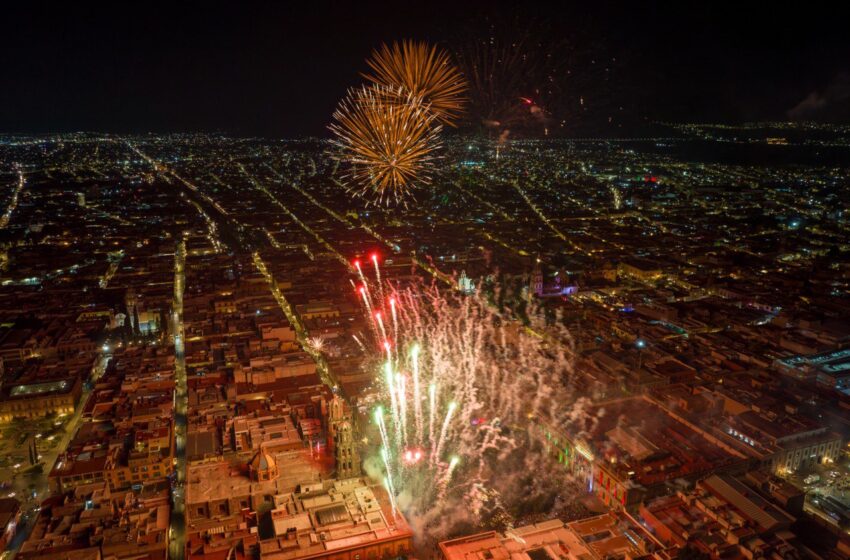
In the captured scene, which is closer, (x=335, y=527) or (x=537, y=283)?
(x=335, y=527)

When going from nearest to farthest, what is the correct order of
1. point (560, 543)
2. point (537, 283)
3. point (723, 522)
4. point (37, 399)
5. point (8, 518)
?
point (560, 543), point (723, 522), point (8, 518), point (37, 399), point (537, 283)

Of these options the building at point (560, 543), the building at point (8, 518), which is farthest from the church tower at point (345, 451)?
the building at point (8, 518)

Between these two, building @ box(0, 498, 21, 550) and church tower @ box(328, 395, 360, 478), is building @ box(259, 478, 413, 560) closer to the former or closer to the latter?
church tower @ box(328, 395, 360, 478)

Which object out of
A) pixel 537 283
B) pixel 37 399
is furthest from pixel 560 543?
pixel 537 283

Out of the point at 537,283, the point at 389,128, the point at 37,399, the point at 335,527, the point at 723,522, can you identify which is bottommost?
the point at 335,527

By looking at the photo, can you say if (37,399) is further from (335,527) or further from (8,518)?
(335,527)

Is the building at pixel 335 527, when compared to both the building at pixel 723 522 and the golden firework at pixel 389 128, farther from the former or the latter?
the golden firework at pixel 389 128

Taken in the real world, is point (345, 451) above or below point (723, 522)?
above
